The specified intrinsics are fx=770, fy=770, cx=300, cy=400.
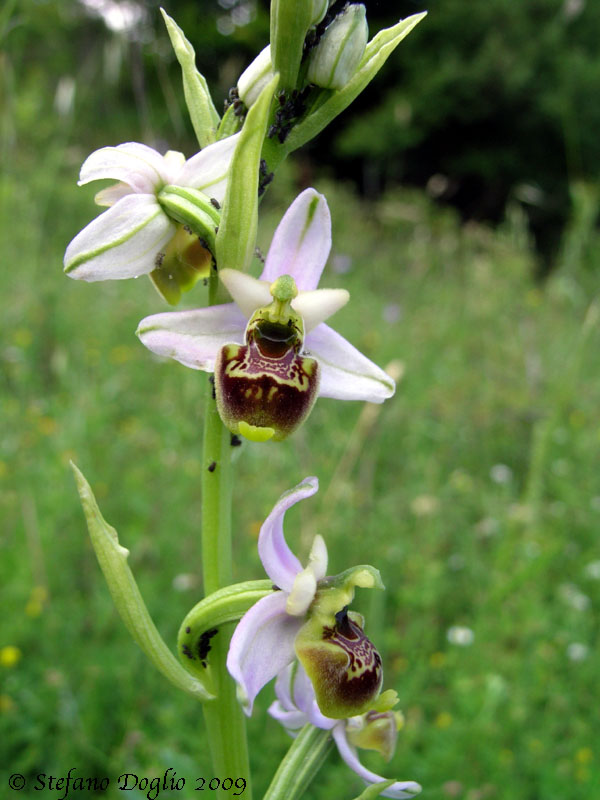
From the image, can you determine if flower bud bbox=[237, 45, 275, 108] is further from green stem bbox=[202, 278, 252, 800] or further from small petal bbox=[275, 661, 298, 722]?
small petal bbox=[275, 661, 298, 722]

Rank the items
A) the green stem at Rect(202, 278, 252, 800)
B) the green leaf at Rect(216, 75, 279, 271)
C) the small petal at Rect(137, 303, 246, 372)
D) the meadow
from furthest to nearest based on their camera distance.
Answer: the meadow < the green stem at Rect(202, 278, 252, 800) < the small petal at Rect(137, 303, 246, 372) < the green leaf at Rect(216, 75, 279, 271)

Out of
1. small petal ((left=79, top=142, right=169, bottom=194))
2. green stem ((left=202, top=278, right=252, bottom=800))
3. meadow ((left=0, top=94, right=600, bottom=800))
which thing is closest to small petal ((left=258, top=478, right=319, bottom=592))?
green stem ((left=202, top=278, right=252, bottom=800))

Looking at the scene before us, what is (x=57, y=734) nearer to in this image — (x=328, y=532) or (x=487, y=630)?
(x=328, y=532)

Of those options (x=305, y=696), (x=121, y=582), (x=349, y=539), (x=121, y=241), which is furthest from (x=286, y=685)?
(x=349, y=539)

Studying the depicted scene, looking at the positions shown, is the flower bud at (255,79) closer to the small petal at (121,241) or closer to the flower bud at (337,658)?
the small petal at (121,241)

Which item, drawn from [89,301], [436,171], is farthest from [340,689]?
[436,171]

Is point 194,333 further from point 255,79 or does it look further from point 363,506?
point 363,506

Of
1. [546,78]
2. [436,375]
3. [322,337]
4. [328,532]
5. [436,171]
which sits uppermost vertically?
[322,337]
